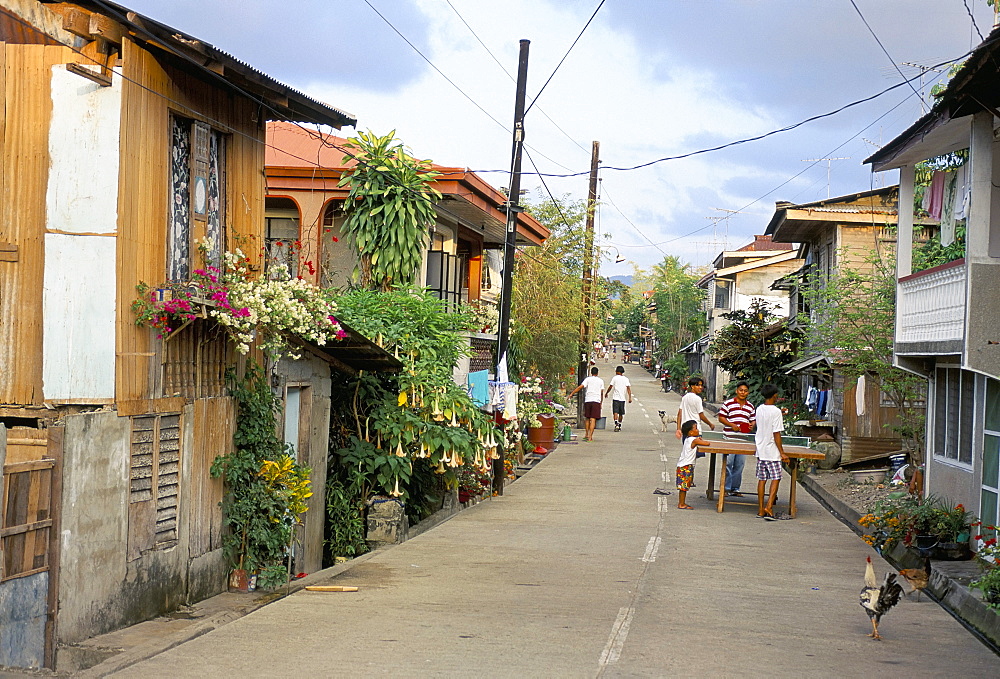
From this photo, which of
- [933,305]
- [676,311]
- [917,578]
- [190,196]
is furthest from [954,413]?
[676,311]

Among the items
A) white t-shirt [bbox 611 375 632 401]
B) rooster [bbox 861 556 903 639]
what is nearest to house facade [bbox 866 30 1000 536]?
rooster [bbox 861 556 903 639]

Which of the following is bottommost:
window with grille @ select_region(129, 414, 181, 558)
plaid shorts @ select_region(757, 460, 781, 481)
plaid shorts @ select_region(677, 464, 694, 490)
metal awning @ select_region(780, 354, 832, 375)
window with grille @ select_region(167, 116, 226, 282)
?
plaid shorts @ select_region(677, 464, 694, 490)

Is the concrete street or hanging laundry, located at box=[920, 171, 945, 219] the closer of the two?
the concrete street

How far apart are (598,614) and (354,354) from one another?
5400mm

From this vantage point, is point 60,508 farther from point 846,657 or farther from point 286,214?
point 286,214

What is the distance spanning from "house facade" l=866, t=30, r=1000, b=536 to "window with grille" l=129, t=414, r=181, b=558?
8493 mm

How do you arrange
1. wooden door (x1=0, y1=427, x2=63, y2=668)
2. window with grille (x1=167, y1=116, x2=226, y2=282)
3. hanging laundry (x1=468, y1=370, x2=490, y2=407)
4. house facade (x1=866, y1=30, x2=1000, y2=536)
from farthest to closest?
hanging laundry (x1=468, y1=370, x2=490, y2=407), house facade (x1=866, y1=30, x2=1000, y2=536), window with grille (x1=167, y1=116, x2=226, y2=282), wooden door (x1=0, y1=427, x2=63, y2=668)

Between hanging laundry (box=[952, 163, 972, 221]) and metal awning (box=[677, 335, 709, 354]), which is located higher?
hanging laundry (box=[952, 163, 972, 221])

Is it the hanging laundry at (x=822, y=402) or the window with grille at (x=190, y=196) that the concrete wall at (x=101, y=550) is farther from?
the hanging laundry at (x=822, y=402)

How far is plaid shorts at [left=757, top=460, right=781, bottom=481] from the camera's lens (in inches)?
657

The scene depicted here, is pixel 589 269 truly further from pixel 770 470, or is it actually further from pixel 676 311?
pixel 676 311

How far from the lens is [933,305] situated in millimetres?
14039

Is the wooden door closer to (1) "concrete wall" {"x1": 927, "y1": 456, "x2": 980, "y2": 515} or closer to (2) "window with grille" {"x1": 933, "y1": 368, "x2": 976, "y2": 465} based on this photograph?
(1) "concrete wall" {"x1": 927, "y1": 456, "x2": 980, "y2": 515}

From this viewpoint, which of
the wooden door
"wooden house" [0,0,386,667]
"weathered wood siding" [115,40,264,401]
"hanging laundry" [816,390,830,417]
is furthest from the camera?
"hanging laundry" [816,390,830,417]
